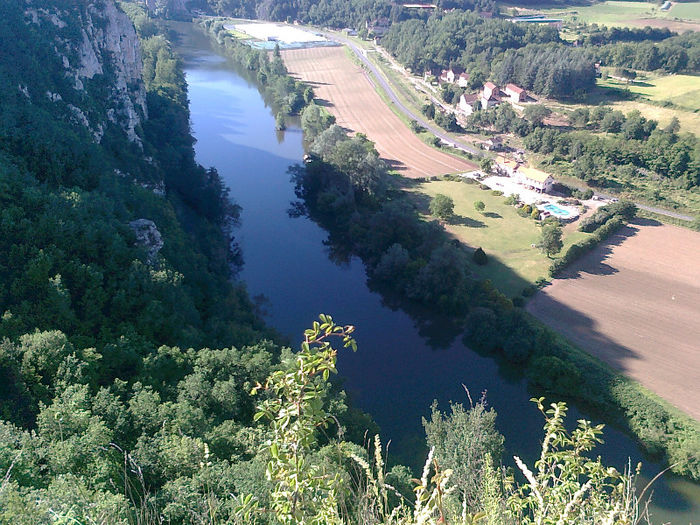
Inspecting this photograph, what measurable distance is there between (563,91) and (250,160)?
40202mm

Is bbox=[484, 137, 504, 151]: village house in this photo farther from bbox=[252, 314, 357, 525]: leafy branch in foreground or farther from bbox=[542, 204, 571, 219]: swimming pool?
bbox=[252, 314, 357, 525]: leafy branch in foreground

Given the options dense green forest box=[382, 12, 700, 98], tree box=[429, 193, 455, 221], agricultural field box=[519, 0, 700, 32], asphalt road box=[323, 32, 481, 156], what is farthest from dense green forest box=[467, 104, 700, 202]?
agricultural field box=[519, 0, 700, 32]

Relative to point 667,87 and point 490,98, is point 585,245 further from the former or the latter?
point 667,87

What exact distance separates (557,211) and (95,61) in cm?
3474

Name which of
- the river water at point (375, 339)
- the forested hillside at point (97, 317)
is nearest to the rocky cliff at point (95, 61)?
the forested hillside at point (97, 317)

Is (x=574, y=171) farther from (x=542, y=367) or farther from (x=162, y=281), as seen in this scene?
(x=162, y=281)

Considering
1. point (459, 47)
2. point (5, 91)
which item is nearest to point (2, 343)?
point (5, 91)

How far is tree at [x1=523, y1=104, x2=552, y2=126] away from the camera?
5366cm

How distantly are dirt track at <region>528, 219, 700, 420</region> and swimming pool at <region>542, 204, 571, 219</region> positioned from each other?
3873mm

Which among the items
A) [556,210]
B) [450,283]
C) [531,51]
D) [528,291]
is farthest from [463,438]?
[531,51]

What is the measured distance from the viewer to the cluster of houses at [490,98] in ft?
199

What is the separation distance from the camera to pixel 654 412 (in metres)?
21.2

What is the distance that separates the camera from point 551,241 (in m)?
32.7

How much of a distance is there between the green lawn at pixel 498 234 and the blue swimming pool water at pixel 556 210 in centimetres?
214
